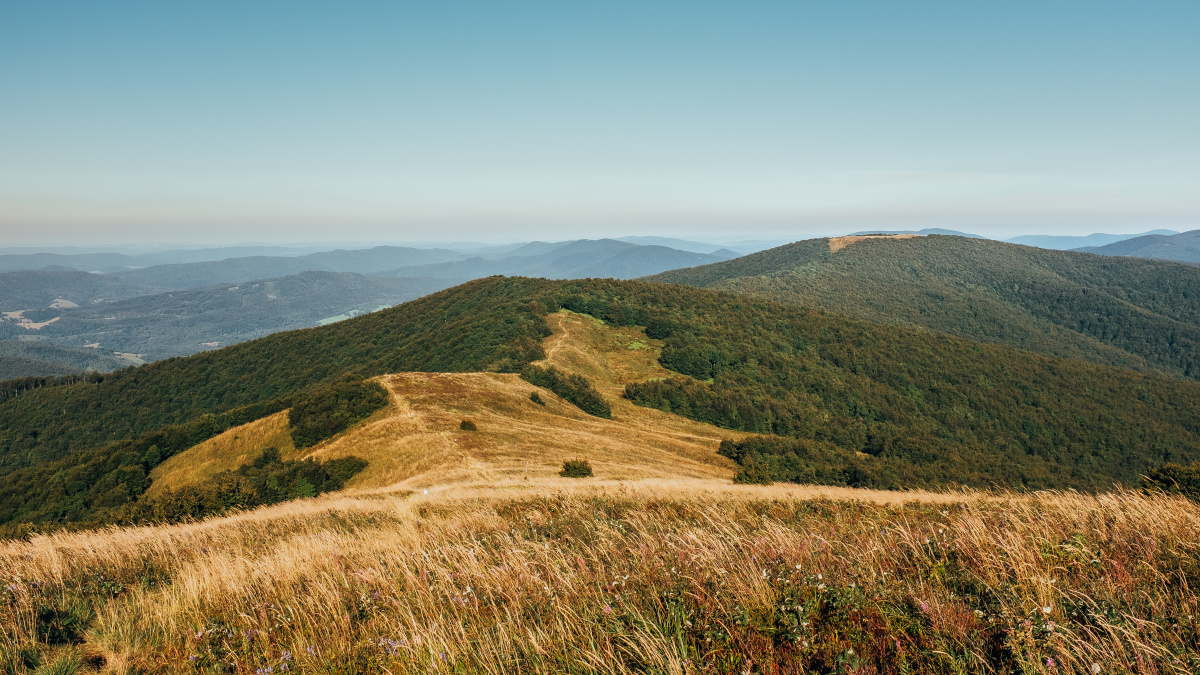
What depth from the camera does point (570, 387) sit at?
4947 cm

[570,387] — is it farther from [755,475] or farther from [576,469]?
[576,469]

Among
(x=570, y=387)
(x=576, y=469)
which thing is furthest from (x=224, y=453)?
(x=570, y=387)

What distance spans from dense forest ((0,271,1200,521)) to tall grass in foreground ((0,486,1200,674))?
45.9 metres

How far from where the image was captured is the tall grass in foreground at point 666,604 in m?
3.48

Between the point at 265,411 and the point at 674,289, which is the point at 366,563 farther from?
the point at 674,289

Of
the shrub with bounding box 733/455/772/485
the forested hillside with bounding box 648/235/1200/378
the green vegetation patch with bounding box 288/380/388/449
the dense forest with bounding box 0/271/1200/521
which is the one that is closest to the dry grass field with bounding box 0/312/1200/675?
the shrub with bounding box 733/455/772/485

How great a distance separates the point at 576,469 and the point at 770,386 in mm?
54492

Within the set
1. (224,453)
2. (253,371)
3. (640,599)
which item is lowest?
(253,371)

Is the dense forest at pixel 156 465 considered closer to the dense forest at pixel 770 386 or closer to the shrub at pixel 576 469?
the shrub at pixel 576 469

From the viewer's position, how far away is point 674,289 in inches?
4117

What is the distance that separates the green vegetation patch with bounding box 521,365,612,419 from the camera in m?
47.1

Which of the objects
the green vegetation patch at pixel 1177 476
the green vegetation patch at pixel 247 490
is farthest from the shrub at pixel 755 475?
the green vegetation patch at pixel 247 490

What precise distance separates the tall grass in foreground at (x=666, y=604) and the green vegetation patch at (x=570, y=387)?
39.4 m

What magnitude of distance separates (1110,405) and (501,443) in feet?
362
